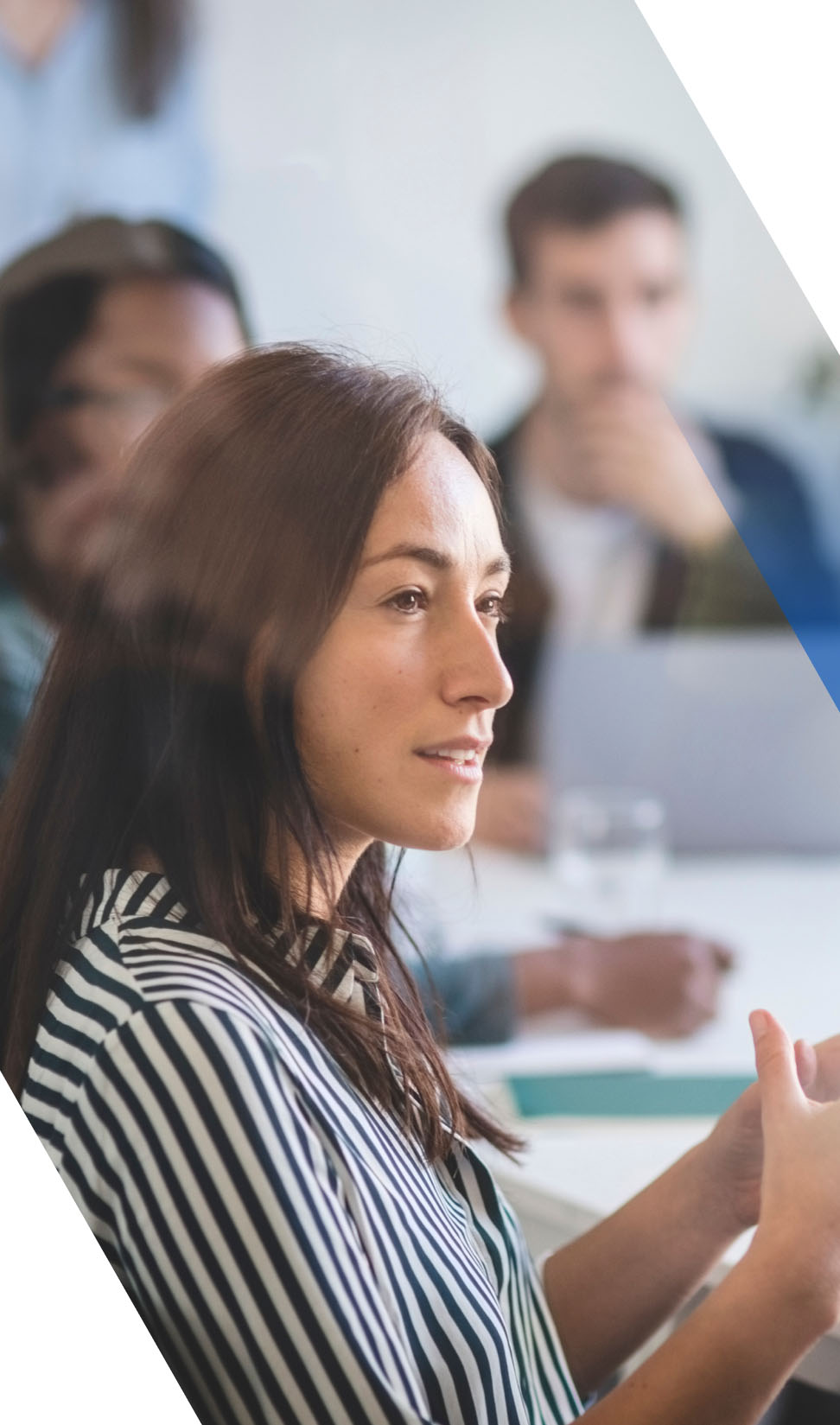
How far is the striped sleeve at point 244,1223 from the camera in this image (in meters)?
0.29

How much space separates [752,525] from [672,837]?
0.39 meters

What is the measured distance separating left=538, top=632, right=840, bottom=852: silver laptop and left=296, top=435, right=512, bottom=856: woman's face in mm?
116

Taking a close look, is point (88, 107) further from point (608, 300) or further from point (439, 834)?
point (439, 834)

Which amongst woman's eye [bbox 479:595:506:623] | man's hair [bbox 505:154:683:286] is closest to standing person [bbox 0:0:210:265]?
man's hair [bbox 505:154:683:286]

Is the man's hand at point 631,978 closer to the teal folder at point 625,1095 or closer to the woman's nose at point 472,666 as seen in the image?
the teal folder at point 625,1095

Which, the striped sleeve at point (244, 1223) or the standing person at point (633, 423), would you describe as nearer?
the striped sleeve at point (244, 1223)

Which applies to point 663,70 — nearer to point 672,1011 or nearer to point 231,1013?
point 231,1013

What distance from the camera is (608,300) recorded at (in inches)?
18.6

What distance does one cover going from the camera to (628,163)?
1.54ft

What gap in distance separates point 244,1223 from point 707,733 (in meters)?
0.42

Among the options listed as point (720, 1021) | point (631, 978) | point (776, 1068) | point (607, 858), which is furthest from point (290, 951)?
point (607, 858)

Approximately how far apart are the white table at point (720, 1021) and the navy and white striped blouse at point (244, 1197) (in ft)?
0.49

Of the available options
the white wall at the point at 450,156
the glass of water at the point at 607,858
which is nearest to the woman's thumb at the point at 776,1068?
the white wall at the point at 450,156

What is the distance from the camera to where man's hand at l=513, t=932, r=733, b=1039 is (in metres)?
0.77
